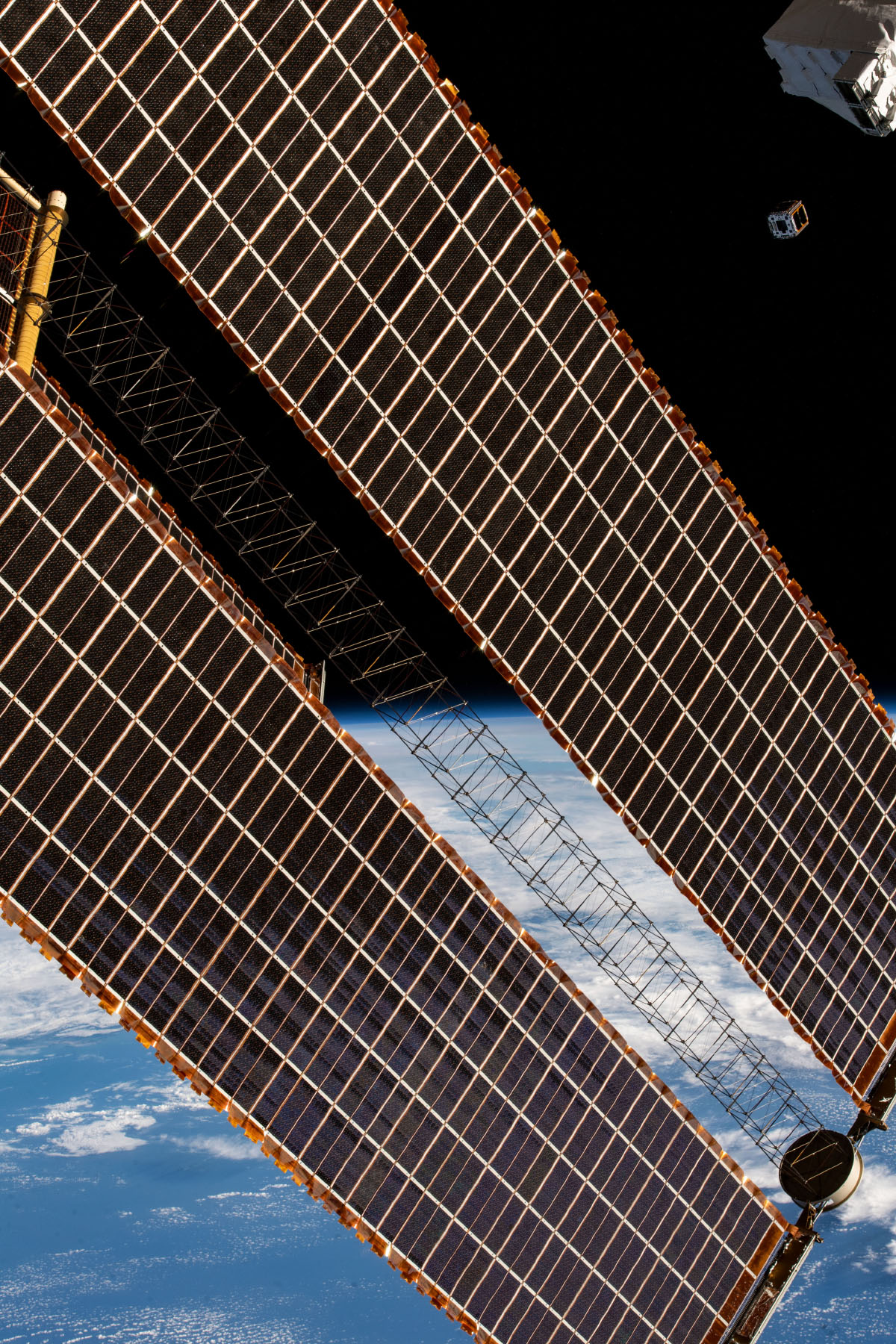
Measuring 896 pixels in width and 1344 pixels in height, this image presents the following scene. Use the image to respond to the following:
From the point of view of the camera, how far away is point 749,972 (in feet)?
92.7

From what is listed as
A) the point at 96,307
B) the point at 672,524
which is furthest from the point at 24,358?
the point at 672,524

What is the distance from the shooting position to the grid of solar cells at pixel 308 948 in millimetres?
19547

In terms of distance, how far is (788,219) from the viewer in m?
29.7

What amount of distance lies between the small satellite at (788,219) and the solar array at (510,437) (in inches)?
327

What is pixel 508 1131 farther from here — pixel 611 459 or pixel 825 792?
pixel 611 459

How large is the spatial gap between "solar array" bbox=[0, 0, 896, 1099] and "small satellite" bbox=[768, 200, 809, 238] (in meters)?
8.31

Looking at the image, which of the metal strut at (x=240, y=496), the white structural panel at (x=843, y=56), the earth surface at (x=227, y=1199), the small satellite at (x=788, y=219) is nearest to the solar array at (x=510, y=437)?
the metal strut at (x=240, y=496)

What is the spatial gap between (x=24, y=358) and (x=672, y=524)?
14863 millimetres

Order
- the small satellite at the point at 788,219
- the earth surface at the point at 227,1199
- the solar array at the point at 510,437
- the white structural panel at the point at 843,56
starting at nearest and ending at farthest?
the solar array at the point at 510,437
the white structural panel at the point at 843,56
the small satellite at the point at 788,219
the earth surface at the point at 227,1199

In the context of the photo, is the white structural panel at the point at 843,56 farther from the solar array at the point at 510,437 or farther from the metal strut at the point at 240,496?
the metal strut at the point at 240,496

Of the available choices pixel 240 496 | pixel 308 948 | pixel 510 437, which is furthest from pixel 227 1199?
pixel 510 437

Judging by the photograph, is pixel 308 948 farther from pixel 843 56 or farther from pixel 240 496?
pixel 843 56

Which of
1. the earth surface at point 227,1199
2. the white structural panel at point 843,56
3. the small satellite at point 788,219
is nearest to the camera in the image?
the white structural panel at point 843,56

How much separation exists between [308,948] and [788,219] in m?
23.1
